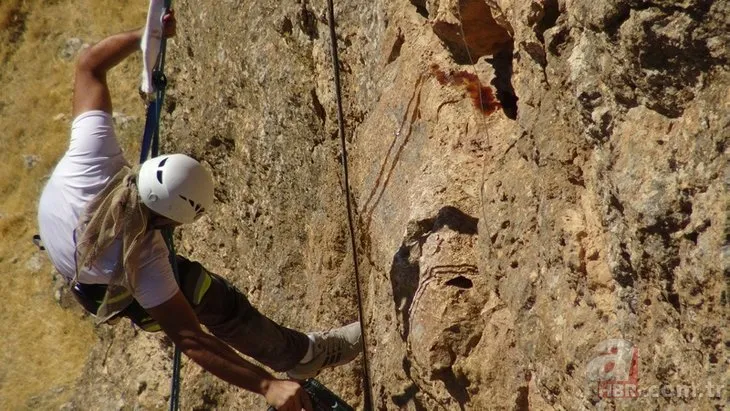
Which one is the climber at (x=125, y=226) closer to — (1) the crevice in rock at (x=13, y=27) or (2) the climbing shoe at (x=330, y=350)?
(2) the climbing shoe at (x=330, y=350)

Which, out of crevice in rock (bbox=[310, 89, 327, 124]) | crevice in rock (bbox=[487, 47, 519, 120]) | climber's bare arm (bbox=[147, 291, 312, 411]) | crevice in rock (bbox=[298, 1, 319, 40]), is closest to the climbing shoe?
climber's bare arm (bbox=[147, 291, 312, 411])

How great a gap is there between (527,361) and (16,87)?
13864 mm

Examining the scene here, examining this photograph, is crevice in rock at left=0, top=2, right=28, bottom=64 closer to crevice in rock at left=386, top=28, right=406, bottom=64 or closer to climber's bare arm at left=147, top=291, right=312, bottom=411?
crevice in rock at left=386, top=28, right=406, bottom=64

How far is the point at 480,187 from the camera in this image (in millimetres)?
4492

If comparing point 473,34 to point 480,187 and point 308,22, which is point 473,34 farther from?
point 308,22

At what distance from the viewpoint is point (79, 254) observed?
4.61 m

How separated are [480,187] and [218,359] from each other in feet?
4.57

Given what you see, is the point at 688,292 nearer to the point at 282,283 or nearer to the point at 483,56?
the point at 483,56

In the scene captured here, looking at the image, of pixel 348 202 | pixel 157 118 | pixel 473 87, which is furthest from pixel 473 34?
pixel 157 118

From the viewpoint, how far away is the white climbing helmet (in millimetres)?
4516

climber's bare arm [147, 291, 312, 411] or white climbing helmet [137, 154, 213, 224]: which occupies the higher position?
white climbing helmet [137, 154, 213, 224]

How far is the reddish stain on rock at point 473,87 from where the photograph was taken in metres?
4.66

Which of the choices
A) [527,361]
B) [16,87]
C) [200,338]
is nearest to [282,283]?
[200,338]

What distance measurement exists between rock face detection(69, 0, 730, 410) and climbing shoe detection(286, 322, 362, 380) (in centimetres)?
24
